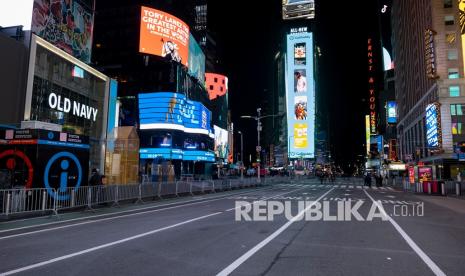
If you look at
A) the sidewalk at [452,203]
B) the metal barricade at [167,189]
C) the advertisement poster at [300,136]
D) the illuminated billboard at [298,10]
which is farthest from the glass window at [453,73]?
the illuminated billboard at [298,10]

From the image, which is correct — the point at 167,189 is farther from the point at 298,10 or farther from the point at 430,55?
the point at 298,10

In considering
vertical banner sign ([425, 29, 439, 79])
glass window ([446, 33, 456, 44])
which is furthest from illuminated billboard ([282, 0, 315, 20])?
vertical banner sign ([425, 29, 439, 79])

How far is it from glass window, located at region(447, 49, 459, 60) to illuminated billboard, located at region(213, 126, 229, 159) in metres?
59.0

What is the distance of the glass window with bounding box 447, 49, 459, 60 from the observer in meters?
60.9

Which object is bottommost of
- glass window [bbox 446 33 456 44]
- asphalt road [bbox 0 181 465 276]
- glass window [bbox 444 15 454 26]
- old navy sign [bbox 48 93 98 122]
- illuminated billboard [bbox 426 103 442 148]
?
asphalt road [bbox 0 181 465 276]

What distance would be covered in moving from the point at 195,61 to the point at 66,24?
58260 mm

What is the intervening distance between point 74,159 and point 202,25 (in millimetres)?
100738

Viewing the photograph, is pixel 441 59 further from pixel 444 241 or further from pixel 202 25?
pixel 202 25

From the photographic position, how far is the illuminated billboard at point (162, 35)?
2463 inches

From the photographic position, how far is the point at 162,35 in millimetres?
65125

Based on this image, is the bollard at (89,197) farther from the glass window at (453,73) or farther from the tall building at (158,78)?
the glass window at (453,73)

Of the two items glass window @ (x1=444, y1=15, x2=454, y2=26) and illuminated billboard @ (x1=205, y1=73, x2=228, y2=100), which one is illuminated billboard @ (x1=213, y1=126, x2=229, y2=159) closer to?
illuminated billboard @ (x1=205, y1=73, x2=228, y2=100)

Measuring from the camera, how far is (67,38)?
79.4 ft

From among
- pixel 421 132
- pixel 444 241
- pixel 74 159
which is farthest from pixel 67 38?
pixel 421 132
